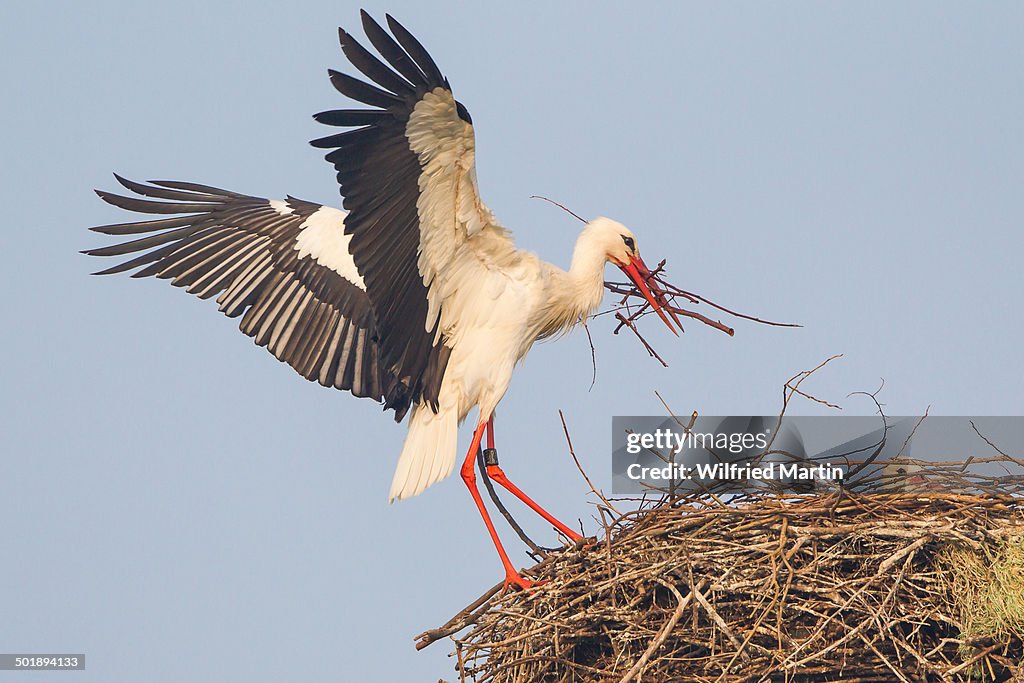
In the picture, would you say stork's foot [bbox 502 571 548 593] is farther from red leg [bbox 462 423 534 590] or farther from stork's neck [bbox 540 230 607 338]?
stork's neck [bbox 540 230 607 338]

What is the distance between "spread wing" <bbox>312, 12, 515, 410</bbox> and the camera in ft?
18.9

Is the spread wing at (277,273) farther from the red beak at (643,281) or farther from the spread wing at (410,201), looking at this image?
the red beak at (643,281)

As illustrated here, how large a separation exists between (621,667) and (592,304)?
2.05 metres

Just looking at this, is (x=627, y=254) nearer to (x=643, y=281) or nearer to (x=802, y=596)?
(x=643, y=281)

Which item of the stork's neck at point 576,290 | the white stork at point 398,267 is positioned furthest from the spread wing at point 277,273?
the stork's neck at point 576,290

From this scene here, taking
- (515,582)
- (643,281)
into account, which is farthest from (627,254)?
(515,582)

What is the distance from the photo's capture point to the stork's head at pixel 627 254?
7199mm

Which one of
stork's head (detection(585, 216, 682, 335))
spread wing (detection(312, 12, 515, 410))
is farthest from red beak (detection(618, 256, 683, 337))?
spread wing (detection(312, 12, 515, 410))

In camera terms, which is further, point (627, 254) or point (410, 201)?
point (627, 254)

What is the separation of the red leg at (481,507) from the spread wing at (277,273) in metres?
0.46

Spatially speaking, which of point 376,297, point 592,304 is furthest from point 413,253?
point 592,304

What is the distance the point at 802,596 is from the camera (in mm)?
5508

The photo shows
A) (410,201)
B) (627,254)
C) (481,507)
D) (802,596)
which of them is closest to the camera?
(802,596)

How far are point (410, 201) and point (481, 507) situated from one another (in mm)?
1531
